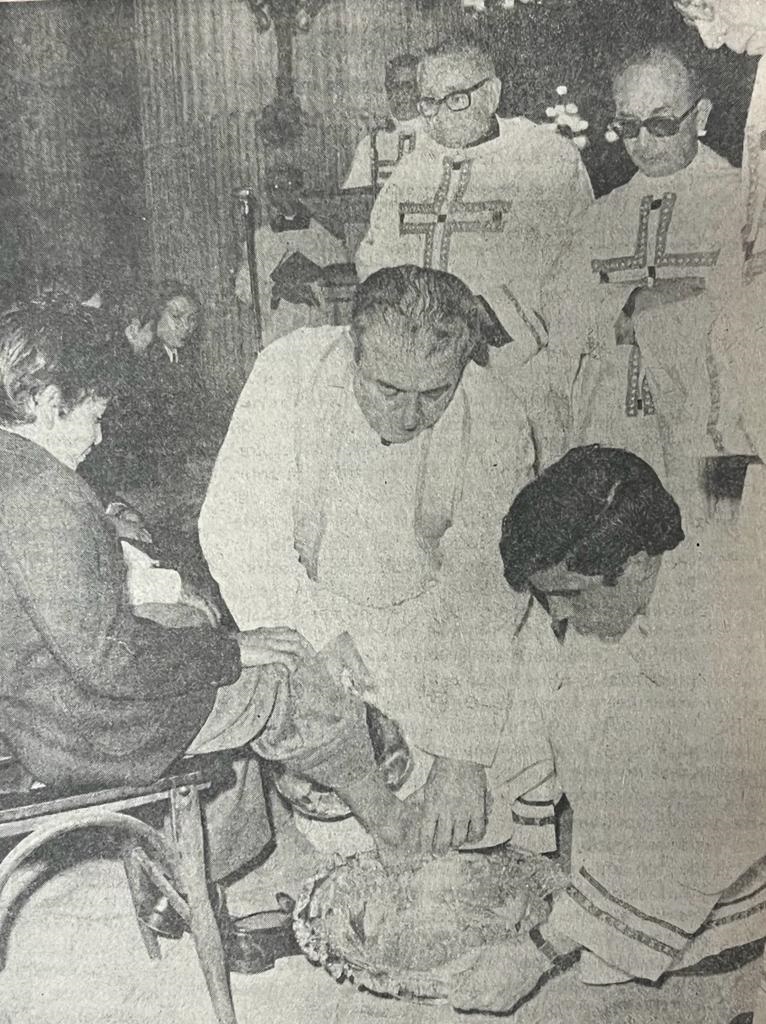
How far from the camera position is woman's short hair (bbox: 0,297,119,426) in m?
3.38

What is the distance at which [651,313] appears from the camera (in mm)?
3447

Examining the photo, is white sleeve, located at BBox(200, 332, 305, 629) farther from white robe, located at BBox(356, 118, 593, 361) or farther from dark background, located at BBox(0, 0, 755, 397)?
white robe, located at BBox(356, 118, 593, 361)

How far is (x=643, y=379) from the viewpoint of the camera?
11.4ft

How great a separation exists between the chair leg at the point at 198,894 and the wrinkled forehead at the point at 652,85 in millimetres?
2533

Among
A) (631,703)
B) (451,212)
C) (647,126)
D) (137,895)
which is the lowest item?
(137,895)

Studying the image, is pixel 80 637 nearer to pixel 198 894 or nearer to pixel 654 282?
pixel 198 894

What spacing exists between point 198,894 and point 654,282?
2396 mm

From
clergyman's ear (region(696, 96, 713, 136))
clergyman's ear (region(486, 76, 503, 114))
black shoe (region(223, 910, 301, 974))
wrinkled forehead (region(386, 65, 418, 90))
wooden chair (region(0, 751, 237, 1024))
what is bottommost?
black shoe (region(223, 910, 301, 974))

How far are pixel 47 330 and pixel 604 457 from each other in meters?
1.77

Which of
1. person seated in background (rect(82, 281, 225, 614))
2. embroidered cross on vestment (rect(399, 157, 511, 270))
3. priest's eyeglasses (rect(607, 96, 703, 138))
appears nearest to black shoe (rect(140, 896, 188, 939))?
person seated in background (rect(82, 281, 225, 614))

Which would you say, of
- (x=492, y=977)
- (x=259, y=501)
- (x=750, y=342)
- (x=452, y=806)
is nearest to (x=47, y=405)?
(x=259, y=501)

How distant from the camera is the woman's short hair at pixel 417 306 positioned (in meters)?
3.43

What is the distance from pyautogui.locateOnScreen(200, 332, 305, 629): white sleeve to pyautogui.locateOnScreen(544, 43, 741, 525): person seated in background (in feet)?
2.85

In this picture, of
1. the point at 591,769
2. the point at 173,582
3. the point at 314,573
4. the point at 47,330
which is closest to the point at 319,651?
the point at 314,573
